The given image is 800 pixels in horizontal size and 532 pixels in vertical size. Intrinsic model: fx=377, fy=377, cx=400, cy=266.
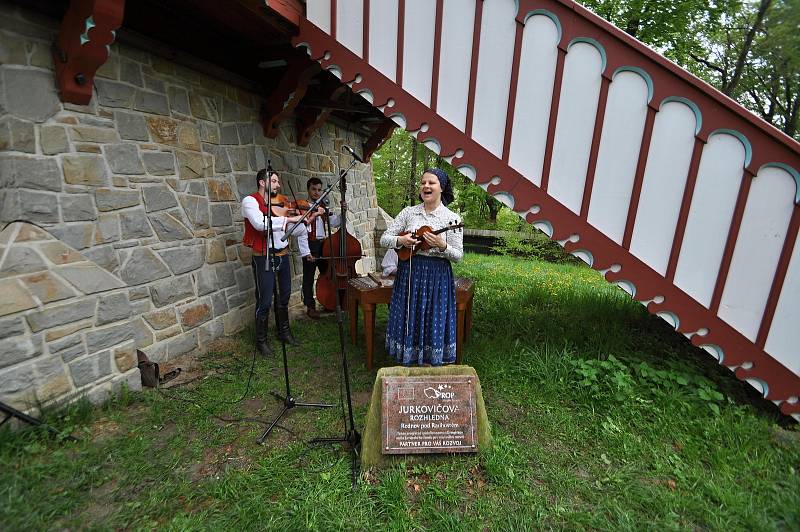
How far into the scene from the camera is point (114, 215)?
297 centimetres

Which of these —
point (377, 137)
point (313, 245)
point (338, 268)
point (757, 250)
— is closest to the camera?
Result: point (757, 250)

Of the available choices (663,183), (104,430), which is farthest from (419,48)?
(104,430)

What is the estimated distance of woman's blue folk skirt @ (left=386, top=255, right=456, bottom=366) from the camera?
2822 mm

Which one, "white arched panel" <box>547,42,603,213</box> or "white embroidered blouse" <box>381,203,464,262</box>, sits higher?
"white arched panel" <box>547,42,603,213</box>

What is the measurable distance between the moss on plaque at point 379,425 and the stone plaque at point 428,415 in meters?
0.03

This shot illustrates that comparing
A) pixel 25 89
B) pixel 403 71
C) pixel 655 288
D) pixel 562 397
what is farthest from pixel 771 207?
pixel 25 89

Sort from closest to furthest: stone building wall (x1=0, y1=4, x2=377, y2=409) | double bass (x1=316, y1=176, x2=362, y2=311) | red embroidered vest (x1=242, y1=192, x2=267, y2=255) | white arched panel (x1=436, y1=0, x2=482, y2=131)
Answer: stone building wall (x1=0, y1=4, x2=377, y2=409) < white arched panel (x1=436, y1=0, x2=482, y2=131) < red embroidered vest (x1=242, y1=192, x2=267, y2=255) < double bass (x1=316, y1=176, x2=362, y2=311)

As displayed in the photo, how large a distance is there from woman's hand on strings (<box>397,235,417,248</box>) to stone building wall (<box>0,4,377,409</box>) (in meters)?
2.08

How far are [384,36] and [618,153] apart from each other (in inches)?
80.1

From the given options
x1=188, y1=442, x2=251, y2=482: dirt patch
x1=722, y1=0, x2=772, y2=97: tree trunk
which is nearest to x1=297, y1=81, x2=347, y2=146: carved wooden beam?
x1=188, y1=442, x2=251, y2=482: dirt patch

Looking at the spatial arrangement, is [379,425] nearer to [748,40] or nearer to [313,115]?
[313,115]

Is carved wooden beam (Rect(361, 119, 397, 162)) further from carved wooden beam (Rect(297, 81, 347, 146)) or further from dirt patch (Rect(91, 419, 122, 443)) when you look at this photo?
dirt patch (Rect(91, 419, 122, 443))

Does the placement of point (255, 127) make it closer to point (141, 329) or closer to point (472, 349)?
point (141, 329)

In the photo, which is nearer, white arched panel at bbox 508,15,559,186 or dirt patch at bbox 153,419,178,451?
dirt patch at bbox 153,419,178,451
